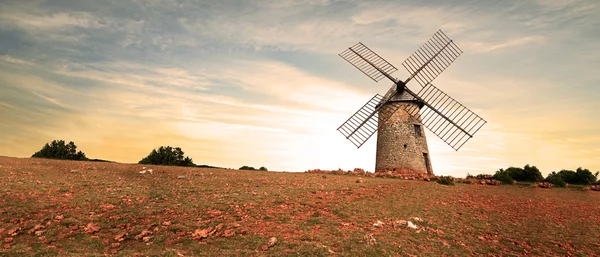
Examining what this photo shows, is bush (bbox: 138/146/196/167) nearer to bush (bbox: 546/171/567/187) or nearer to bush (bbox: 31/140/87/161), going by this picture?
bush (bbox: 31/140/87/161)

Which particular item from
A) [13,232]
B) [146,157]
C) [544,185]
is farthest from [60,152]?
[544,185]

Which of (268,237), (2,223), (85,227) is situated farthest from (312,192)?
(2,223)

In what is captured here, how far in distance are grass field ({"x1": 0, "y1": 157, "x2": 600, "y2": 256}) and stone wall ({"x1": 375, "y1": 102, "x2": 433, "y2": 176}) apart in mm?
7918

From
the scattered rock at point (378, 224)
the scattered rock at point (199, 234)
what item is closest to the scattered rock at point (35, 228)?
the scattered rock at point (199, 234)

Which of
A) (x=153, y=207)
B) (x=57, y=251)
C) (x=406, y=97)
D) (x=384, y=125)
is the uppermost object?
(x=406, y=97)

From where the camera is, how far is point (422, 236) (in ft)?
47.3

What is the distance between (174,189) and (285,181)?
7.77 meters

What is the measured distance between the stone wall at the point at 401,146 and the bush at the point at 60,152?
114 ft

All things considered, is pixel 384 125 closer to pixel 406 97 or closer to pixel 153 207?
pixel 406 97

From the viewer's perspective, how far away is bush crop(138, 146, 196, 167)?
4056cm

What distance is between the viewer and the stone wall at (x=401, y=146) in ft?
110

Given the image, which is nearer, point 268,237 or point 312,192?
point 268,237

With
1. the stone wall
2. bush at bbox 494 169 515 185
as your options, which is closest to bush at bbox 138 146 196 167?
the stone wall

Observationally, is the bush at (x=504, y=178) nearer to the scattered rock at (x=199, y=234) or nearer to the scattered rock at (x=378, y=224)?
the scattered rock at (x=378, y=224)
